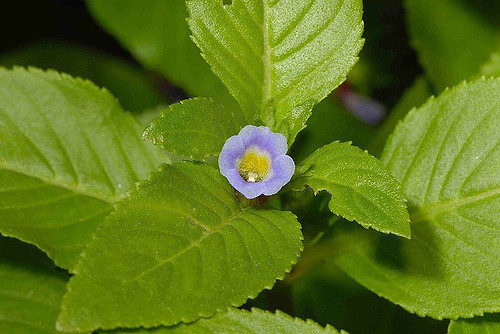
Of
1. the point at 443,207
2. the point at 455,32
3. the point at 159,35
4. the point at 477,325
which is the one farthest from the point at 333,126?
the point at 477,325

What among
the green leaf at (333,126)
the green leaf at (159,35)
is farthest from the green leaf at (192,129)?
the green leaf at (159,35)

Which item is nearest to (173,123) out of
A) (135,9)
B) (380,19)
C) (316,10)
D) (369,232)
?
(316,10)

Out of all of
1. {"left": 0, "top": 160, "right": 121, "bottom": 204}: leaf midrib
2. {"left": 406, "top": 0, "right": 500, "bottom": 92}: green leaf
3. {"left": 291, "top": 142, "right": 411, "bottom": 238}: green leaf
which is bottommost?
{"left": 0, "top": 160, "right": 121, "bottom": 204}: leaf midrib

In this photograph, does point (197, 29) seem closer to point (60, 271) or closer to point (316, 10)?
point (316, 10)

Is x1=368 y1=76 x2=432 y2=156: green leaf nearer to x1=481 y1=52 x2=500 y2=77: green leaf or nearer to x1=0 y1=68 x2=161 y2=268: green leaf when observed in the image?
x1=481 y1=52 x2=500 y2=77: green leaf

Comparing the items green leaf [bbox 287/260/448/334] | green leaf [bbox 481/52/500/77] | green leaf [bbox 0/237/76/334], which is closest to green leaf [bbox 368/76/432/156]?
green leaf [bbox 481/52/500/77]

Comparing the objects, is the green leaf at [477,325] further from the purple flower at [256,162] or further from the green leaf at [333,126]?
the green leaf at [333,126]
